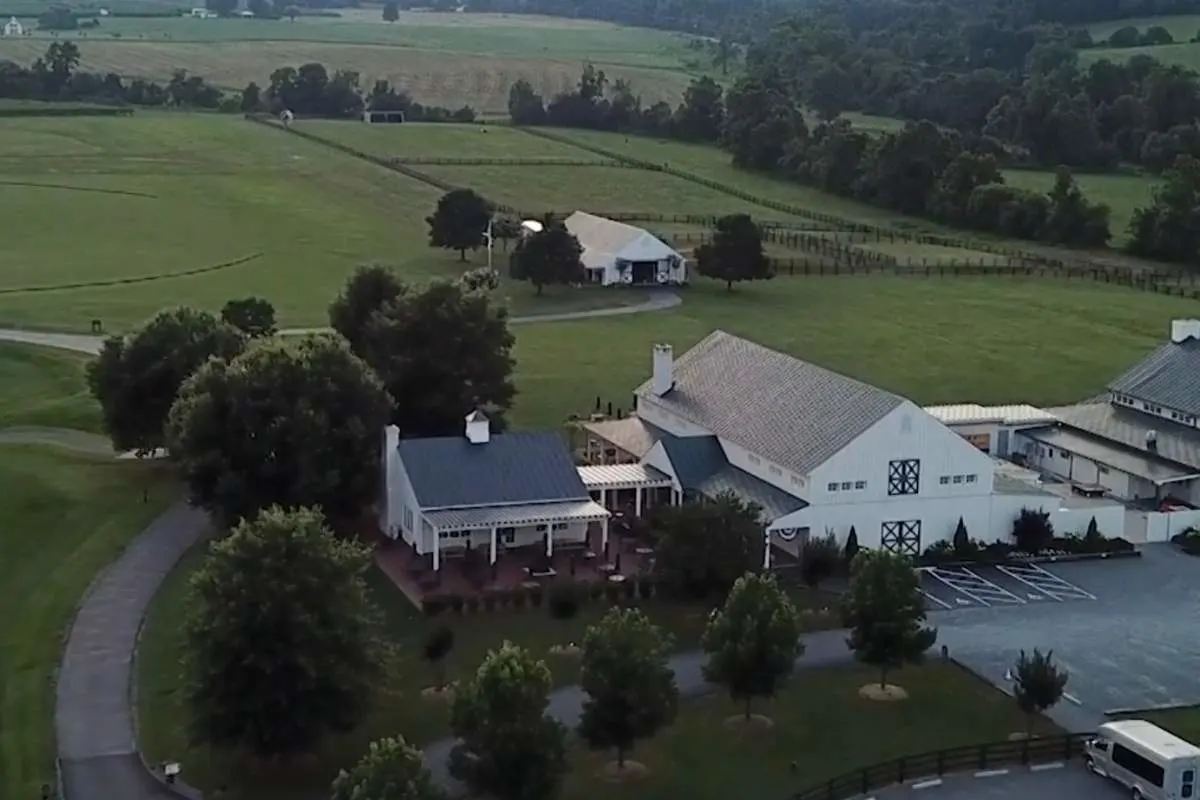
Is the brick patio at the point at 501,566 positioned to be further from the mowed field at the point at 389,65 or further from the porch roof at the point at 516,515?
the mowed field at the point at 389,65

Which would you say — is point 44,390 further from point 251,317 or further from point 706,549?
point 706,549

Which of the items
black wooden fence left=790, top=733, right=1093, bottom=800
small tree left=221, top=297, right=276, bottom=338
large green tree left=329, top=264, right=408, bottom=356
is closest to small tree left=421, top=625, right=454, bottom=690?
black wooden fence left=790, top=733, right=1093, bottom=800

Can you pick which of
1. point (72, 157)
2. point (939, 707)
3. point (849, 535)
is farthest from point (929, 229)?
point (939, 707)

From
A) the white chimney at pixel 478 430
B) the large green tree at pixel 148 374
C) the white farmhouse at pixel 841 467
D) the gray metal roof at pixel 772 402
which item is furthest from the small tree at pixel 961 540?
the large green tree at pixel 148 374

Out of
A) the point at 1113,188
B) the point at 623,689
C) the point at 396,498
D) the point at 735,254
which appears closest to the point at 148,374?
the point at 396,498

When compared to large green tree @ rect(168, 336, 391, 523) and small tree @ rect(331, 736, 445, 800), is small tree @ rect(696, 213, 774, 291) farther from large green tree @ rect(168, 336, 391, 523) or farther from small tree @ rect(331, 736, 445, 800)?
small tree @ rect(331, 736, 445, 800)

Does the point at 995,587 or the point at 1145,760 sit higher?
the point at 1145,760
